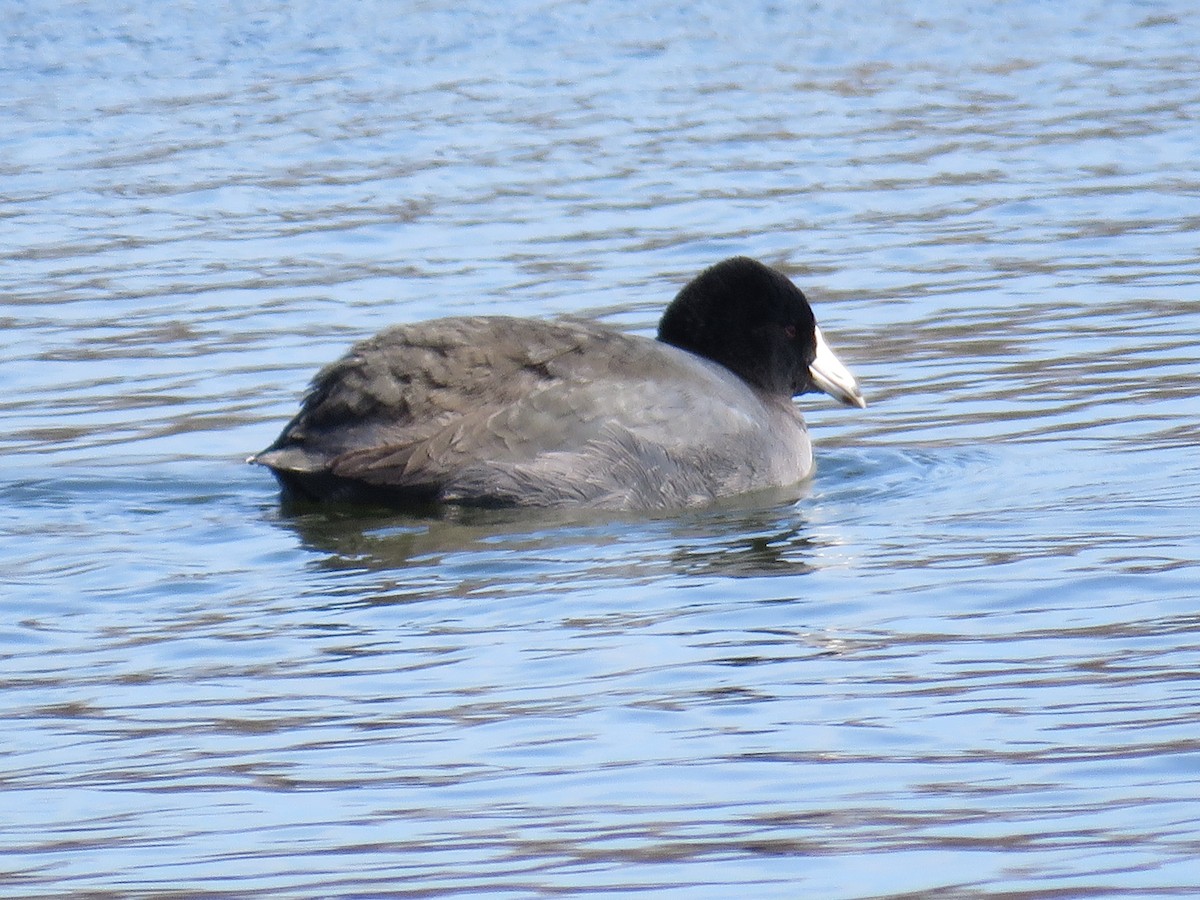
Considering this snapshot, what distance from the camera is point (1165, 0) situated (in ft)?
64.6

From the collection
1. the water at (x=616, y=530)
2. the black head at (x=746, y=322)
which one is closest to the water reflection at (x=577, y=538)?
the water at (x=616, y=530)

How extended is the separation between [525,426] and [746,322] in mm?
1423

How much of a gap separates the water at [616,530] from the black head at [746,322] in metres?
0.47

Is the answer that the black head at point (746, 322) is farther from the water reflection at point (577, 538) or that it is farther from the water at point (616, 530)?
the water reflection at point (577, 538)

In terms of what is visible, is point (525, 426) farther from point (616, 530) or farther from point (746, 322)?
point (746, 322)

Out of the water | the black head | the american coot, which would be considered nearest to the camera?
the water

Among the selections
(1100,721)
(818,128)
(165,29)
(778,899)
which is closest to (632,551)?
(1100,721)

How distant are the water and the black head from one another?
0.47 meters

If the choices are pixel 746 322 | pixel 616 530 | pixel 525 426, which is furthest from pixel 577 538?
pixel 746 322

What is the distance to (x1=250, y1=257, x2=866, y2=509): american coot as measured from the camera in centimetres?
755

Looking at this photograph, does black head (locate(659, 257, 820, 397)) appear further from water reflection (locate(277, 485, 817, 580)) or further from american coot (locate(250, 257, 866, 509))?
water reflection (locate(277, 485, 817, 580))

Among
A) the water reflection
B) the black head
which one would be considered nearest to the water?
the water reflection

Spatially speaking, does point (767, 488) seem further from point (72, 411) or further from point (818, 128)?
point (818, 128)

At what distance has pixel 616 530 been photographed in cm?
748
